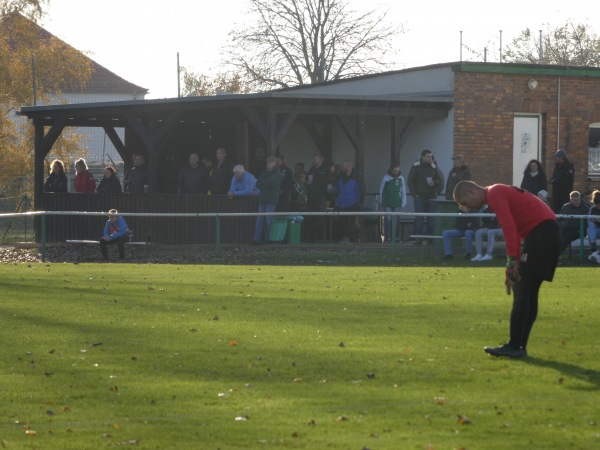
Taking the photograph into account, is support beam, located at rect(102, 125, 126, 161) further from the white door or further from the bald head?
the bald head

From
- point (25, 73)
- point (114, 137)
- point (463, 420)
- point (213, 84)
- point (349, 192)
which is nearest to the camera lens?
point (463, 420)

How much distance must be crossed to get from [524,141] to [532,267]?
787 inches

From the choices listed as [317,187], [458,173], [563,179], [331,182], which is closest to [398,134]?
[331,182]

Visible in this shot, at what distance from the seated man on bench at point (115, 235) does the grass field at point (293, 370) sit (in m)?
8.27

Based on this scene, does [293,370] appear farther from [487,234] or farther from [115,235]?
[115,235]

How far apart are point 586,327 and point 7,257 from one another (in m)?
17.4

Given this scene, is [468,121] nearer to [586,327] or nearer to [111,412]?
[586,327]

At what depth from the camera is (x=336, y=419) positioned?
834cm

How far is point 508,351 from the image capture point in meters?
10.8

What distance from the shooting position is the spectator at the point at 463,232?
23938 mm

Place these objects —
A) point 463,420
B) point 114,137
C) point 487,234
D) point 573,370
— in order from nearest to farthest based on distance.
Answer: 1. point 463,420
2. point 573,370
3. point 487,234
4. point 114,137

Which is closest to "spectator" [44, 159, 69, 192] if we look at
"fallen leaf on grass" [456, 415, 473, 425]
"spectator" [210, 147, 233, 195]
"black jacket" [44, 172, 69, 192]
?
"black jacket" [44, 172, 69, 192]

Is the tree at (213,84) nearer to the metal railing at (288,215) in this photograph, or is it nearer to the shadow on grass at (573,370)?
the metal railing at (288,215)

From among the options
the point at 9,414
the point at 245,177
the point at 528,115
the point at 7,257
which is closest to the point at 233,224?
the point at 245,177
